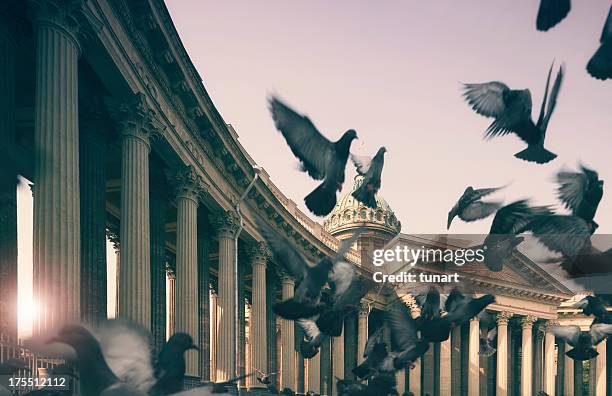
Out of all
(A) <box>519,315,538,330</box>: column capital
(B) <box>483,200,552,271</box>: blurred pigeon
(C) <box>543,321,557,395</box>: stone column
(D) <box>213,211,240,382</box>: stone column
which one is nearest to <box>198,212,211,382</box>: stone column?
(D) <box>213,211,240,382</box>: stone column

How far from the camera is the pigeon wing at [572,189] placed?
33.6ft

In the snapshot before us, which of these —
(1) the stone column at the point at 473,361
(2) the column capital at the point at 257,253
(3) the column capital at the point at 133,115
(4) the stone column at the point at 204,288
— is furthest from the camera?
(1) the stone column at the point at 473,361

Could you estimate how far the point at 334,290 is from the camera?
33.3 feet

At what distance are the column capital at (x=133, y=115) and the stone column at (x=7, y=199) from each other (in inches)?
112

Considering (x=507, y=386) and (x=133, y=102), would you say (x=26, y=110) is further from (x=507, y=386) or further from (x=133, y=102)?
(x=507, y=386)

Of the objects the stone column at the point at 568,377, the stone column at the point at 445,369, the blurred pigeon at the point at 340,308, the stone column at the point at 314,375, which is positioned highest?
the blurred pigeon at the point at 340,308

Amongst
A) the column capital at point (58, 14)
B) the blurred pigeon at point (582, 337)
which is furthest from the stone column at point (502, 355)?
the column capital at point (58, 14)

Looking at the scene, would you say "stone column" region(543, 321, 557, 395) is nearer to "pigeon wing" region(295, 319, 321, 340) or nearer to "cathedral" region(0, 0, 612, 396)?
"cathedral" region(0, 0, 612, 396)

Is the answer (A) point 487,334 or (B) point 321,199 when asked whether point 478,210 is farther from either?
(A) point 487,334

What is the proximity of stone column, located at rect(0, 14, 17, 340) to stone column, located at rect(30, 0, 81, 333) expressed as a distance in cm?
115

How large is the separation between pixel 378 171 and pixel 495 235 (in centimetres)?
221

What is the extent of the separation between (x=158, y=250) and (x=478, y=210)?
17.4 meters

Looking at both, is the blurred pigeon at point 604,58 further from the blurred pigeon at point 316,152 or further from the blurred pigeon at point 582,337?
the blurred pigeon at point 582,337

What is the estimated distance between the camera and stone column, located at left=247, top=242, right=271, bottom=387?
3678 cm
